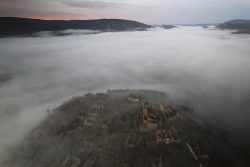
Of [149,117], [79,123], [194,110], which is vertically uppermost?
[149,117]

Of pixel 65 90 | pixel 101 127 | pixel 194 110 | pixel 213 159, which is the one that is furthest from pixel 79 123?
pixel 65 90

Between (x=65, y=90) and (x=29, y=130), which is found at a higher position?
(x=29, y=130)

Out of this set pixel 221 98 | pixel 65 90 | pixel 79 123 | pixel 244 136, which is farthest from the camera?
pixel 65 90

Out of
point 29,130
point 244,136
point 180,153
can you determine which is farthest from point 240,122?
point 29,130

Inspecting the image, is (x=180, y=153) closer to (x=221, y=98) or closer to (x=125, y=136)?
(x=125, y=136)

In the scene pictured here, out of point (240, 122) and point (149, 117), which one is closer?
point (149, 117)

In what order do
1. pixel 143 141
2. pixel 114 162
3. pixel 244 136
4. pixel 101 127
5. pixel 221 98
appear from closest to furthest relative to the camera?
1. pixel 114 162
2. pixel 143 141
3. pixel 101 127
4. pixel 244 136
5. pixel 221 98
